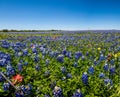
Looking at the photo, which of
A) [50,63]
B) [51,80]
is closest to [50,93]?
[51,80]

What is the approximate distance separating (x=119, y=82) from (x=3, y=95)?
101 inches

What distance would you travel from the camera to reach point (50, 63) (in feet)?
27.7

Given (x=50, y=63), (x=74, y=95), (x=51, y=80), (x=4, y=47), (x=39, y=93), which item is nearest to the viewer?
(x=74, y=95)

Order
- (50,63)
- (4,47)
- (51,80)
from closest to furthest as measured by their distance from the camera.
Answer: (51,80), (50,63), (4,47)

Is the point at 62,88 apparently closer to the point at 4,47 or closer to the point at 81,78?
the point at 81,78

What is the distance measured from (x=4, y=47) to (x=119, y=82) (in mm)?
6636

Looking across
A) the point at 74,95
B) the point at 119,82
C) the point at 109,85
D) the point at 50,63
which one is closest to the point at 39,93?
the point at 74,95

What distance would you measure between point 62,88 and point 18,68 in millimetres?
1842

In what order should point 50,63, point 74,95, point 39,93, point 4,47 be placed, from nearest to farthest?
point 74,95 → point 39,93 → point 50,63 → point 4,47

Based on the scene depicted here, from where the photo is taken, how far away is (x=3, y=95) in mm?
6090

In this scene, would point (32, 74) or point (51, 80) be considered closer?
point (51, 80)

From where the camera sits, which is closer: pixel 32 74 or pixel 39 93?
pixel 39 93

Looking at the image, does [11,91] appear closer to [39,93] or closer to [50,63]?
[39,93]

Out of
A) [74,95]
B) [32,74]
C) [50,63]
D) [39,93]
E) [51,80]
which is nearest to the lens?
[74,95]
